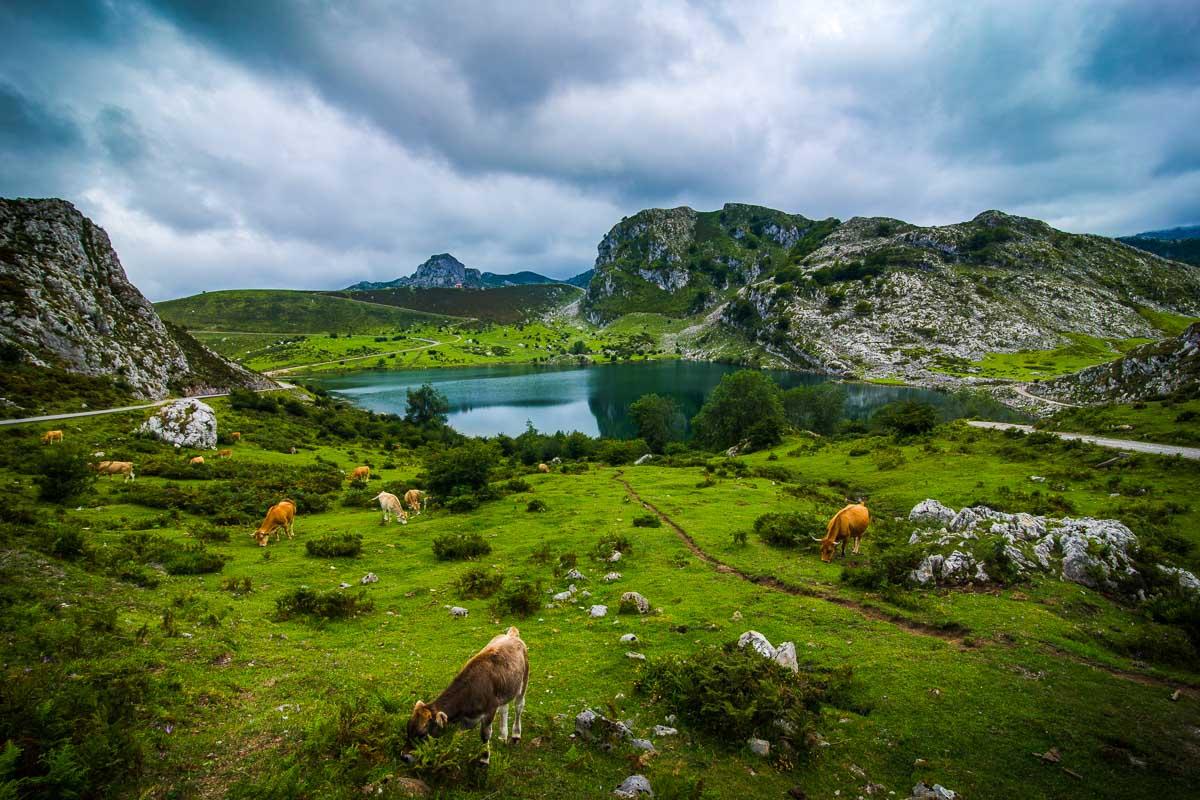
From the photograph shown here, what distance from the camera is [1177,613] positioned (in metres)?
13.5

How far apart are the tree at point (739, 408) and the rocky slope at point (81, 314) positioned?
3145 inches

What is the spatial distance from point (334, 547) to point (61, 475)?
1444 cm

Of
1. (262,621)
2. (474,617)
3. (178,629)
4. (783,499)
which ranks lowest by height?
(783,499)

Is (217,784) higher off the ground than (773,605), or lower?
higher

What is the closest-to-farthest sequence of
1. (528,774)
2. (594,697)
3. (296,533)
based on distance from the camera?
(528,774), (594,697), (296,533)

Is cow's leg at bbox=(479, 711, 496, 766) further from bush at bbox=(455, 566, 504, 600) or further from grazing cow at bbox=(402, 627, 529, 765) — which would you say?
bush at bbox=(455, 566, 504, 600)

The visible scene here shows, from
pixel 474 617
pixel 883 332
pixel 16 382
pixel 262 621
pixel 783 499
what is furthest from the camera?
pixel 883 332

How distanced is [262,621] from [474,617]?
5.52 meters

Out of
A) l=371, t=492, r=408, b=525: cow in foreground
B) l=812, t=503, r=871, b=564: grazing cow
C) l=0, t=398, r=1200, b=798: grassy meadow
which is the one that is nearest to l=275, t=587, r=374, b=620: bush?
l=0, t=398, r=1200, b=798: grassy meadow

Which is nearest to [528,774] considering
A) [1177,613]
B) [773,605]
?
[773,605]

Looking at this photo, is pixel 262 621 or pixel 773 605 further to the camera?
pixel 773 605

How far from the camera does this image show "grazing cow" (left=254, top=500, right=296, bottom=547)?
21781 millimetres

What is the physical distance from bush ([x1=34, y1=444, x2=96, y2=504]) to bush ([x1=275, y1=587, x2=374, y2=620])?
17509 millimetres

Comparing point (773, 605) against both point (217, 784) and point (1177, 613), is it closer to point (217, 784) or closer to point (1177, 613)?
point (1177, 613)
